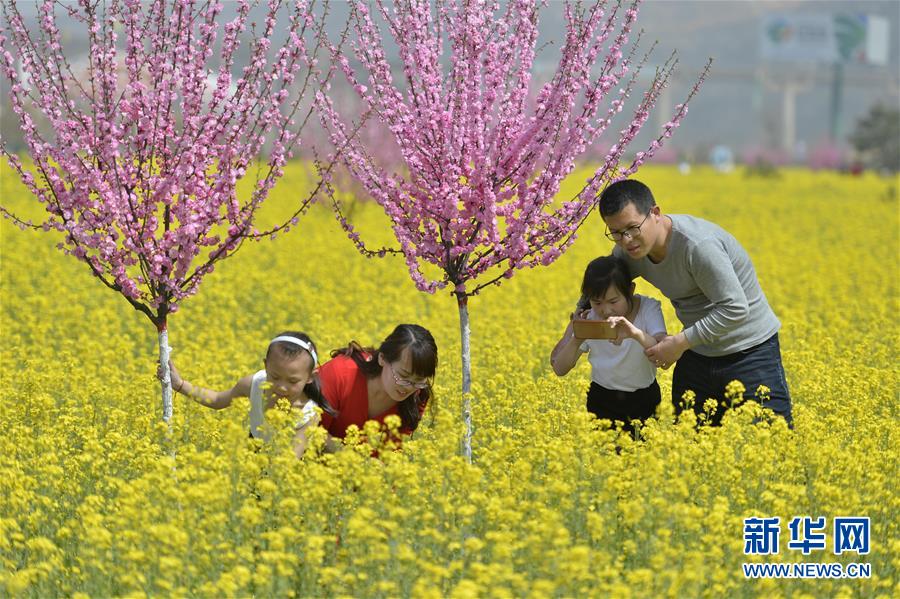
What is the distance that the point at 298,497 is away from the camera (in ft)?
18.0

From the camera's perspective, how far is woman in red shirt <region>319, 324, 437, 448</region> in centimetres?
623

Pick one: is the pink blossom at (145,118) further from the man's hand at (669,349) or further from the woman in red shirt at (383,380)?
the man's hand at (669,349)

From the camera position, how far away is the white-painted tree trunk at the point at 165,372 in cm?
655

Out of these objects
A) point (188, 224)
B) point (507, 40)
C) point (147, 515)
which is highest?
point (507, 40)

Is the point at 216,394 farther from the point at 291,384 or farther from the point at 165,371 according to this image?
the point at 291,384

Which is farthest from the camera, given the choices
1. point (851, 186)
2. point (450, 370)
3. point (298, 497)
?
point (851, 186)

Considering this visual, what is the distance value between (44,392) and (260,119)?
2.55 meters

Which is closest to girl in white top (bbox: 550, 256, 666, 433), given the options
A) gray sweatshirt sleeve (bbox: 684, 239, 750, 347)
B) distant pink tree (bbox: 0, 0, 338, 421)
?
gray sweatshirt sleeve (bbox: 684, 239, 750, 347)

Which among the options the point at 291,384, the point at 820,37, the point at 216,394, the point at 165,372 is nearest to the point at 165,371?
the point at 165,372

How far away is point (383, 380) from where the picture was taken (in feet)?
20.8

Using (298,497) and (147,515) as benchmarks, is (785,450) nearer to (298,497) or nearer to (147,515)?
(298,497)

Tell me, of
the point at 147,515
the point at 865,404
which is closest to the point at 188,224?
the point at 147,515

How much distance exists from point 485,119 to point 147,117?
170 cm

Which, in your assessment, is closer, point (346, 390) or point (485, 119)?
point (346, 390)
